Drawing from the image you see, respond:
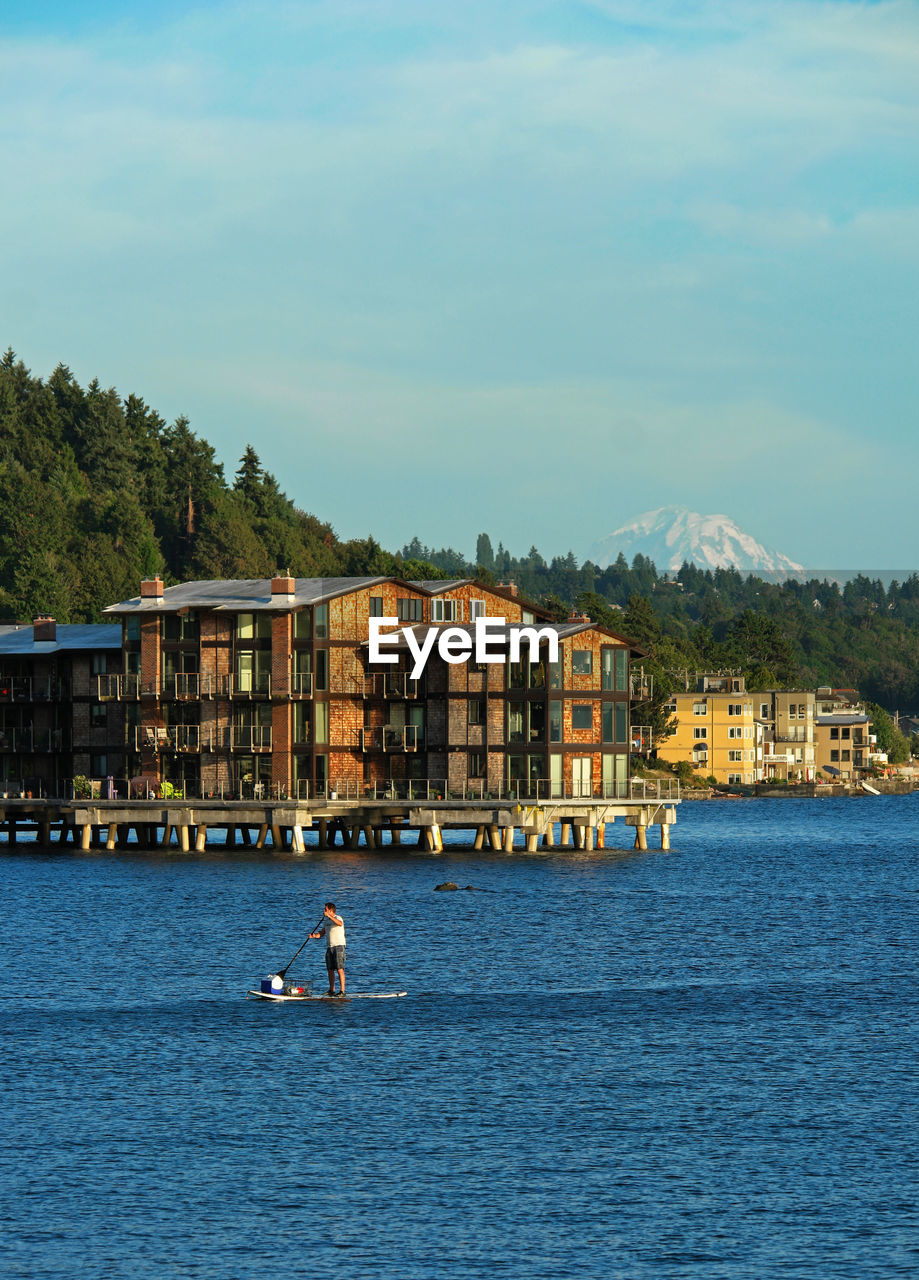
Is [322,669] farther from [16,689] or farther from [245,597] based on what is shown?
[16,689]

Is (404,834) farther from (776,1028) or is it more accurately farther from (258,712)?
(776,1028)

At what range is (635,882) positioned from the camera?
10375 cm

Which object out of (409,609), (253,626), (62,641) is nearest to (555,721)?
(409,609)

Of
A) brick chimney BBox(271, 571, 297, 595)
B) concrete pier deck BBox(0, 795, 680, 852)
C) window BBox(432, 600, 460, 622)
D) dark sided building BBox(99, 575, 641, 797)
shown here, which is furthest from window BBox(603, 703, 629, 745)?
brick chimney BBox(271, 571, 297, 595)

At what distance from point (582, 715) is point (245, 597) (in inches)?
942

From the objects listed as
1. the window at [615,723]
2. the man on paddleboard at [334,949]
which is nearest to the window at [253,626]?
the window at [615,723]

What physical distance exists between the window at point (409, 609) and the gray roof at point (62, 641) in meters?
19.3

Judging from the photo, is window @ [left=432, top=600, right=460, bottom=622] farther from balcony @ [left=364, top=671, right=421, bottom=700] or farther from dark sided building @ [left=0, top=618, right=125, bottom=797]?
dark sided building @ [left=0, top=618, right=125, bottom=797]

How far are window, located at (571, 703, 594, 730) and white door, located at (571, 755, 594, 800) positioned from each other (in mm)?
1986

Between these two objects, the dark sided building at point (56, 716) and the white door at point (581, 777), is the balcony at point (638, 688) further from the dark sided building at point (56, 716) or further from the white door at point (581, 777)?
the dark sided building at point (56, 716)

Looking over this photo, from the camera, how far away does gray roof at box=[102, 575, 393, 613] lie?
116 metres

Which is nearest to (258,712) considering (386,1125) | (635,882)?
(635,882)

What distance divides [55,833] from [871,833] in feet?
261

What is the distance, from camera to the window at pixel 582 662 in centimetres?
11225
